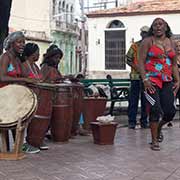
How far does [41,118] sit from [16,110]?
2.47ft

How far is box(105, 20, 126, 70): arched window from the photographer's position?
2634 cm

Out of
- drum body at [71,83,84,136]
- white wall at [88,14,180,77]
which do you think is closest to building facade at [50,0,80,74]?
white wall at [88,14,180,77]

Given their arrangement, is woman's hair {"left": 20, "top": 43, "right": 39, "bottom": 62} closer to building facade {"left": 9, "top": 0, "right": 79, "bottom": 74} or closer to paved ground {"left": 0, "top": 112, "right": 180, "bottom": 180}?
paved ground {"left": 0, "top": 112, "right": 180, "bottom": 180}

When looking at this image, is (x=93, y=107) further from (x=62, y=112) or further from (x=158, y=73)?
(x=158, y=73)

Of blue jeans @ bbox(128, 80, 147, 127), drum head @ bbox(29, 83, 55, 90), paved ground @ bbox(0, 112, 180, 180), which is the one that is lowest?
paved ground @ bbox(0, 112, 180, 180)

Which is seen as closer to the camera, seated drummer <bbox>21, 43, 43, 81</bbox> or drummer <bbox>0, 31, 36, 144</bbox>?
drummer <bbox>0, 31, 36, 144</bbox>

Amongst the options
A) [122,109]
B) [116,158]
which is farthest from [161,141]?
[122,109]

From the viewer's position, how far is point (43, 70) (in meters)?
7.98

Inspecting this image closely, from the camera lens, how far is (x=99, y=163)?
6.36m

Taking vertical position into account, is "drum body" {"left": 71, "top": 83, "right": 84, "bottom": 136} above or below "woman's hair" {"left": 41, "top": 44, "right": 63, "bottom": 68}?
below

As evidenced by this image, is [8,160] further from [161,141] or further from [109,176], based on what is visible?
[161,141]

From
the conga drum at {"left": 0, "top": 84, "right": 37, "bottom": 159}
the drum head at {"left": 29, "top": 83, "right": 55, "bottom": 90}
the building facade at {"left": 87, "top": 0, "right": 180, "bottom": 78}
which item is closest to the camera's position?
the conga drum at {"left": 0, "top": 84, "right": 37, "bottom": 159}

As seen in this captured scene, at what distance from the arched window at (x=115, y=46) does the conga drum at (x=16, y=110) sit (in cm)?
1992

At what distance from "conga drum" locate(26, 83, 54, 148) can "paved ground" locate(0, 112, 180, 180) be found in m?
0.21
